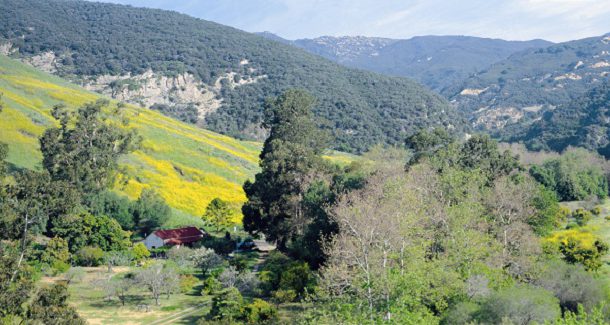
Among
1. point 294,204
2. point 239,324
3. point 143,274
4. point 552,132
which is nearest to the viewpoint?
point 239,324

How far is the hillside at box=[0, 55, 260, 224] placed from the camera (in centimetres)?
6153

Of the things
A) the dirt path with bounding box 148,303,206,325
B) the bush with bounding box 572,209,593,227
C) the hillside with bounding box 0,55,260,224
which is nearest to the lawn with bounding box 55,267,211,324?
the dirt path with bounding box 148,303,206,325

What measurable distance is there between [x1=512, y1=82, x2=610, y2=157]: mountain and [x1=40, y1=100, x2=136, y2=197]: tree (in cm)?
7345

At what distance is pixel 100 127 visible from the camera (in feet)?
174

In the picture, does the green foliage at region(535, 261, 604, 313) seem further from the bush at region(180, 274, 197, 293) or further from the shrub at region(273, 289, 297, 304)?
the bush at region(180, 274, 197, 293)

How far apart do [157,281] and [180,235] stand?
1850cm

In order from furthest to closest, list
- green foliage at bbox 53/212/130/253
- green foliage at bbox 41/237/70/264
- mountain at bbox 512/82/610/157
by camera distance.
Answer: mountain at bbox 512/82/610/157
green foliage at bbox 53/212/130/253
green foliage at bbox 41/237/70/264

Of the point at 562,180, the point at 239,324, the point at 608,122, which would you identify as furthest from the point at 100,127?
the point at 608,122

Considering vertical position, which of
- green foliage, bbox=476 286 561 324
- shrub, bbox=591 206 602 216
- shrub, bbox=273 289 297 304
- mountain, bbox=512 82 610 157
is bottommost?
shrub, bbox=273 289 297 304

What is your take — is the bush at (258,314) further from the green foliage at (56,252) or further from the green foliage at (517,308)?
the green foliage at (56,252)

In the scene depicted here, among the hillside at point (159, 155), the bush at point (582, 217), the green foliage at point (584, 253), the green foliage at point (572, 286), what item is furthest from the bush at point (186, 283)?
the bush at point (582, 217)

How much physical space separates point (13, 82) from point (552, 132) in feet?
379

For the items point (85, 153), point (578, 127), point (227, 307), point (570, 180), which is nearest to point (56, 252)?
point (85, 153)

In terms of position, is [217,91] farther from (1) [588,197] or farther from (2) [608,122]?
(1) [588,197]
